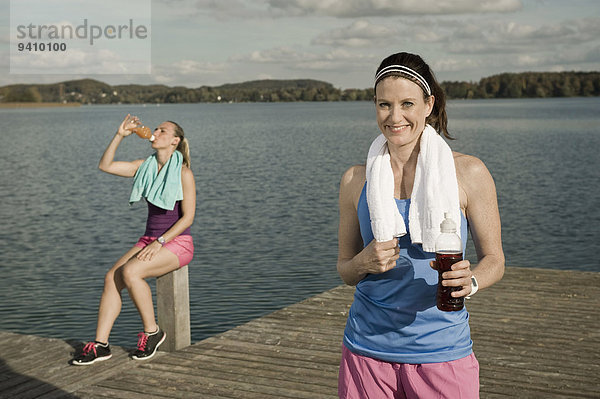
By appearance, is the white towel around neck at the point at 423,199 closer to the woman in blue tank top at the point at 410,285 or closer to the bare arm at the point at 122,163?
the woman in blue tank top at the point at 410,285

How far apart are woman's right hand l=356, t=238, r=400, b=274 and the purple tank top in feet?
11.8

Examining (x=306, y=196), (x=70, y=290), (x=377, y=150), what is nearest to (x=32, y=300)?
(x=70, y=290)

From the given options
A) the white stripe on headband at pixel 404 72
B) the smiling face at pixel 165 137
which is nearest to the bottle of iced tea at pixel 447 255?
the white stripe on headband at pixel 404 72

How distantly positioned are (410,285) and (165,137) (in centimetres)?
387

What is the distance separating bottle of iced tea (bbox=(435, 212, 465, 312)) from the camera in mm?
2234

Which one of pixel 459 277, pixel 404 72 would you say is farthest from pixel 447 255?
pixel 404 72

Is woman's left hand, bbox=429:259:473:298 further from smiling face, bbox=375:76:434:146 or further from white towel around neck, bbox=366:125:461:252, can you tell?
smiling face, bbox=375:76:434:146

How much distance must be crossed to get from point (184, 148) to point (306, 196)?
1962 centimetres

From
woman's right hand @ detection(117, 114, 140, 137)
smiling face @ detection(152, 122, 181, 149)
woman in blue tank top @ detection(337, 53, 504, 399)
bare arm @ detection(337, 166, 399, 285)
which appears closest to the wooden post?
smiling face @ detection(152, 122, 181, 149)

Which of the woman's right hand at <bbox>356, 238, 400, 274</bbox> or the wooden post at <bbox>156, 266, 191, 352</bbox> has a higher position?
the woman's right hand at <bbox>356, 238, 400, 274</bbox>

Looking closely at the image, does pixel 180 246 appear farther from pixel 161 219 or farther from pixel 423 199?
pixel 423 199

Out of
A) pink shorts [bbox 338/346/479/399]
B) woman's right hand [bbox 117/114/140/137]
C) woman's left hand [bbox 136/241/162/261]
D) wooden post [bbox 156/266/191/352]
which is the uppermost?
woman's right hand [bbox 117/114/140/137]

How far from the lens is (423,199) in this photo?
7.84 ft

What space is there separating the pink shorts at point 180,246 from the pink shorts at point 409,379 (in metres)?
3.36
